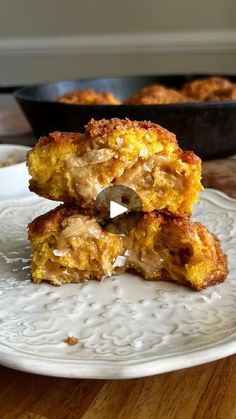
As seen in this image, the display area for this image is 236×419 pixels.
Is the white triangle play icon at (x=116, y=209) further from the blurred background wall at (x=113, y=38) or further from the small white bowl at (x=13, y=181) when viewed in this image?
the blurred background wall at (x=113, y=38)

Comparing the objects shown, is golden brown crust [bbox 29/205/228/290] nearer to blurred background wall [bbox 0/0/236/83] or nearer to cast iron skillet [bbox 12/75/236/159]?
cast iron skillet [bbox 12/75/236/159]

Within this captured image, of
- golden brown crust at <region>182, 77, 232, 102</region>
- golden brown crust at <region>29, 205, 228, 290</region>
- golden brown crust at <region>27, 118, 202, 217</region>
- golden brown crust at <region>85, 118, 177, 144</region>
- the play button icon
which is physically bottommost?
golden brown crust at <region>182, 77, 232, 102</region>

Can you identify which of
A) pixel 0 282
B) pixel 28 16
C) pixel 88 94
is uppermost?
pixel 0 282

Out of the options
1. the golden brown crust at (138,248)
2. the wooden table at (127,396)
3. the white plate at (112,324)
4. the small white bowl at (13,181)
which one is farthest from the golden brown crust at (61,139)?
the small white bowl at (13,181)

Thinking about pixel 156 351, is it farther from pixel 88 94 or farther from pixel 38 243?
pixel 88 94

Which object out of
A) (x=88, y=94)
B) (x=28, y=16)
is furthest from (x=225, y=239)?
(x=28, y=16)

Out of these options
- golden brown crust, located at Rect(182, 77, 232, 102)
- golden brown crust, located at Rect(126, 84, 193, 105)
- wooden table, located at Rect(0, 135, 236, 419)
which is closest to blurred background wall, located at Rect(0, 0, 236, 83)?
golden brown crust, located at Rect(182, 77, 232, 102)

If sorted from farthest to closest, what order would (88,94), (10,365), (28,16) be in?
(28,16) → (88,94) → (10,365)
